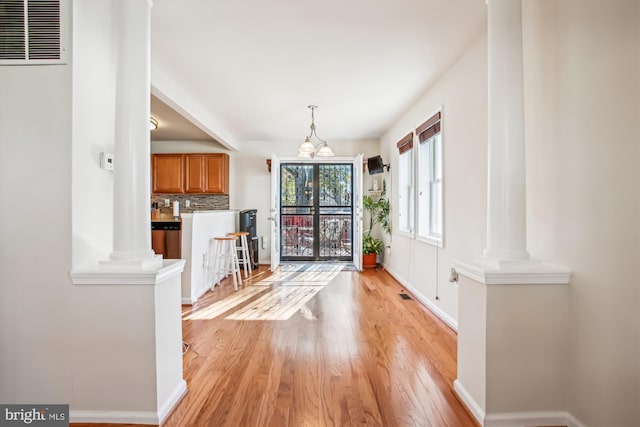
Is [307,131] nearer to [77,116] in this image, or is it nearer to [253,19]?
[253,19]

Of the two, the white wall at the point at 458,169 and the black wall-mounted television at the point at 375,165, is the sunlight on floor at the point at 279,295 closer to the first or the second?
the white wall at the point at 458,169

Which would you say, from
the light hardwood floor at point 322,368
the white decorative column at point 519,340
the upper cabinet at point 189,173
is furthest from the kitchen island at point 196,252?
the white decorative column at point 519,340

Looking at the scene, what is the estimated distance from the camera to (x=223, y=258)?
4594 millimetres

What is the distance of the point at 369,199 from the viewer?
5.86 metres

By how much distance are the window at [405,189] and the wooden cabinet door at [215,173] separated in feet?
10.5

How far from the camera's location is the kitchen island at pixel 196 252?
367 cm

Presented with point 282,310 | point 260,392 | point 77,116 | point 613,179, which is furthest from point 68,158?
point 613,179

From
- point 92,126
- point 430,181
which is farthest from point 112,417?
point 430,181

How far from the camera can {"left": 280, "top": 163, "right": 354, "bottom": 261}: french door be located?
642 cm

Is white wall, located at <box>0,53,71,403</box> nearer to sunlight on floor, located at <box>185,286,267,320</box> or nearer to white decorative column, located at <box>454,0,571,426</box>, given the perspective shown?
sunlight on floor, located at <box>185,286,267,320</box>

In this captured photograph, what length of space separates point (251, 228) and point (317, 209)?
144cm

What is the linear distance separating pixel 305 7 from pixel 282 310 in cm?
273

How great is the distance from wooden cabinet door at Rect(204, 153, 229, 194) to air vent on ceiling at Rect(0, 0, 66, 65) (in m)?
4.18

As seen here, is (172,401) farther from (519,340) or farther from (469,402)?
(519,340)
